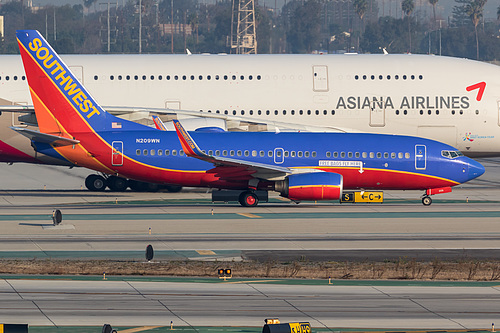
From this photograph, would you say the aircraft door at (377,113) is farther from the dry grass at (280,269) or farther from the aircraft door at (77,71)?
the dry grass at (280,269)

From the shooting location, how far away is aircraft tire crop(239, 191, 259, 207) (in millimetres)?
43281

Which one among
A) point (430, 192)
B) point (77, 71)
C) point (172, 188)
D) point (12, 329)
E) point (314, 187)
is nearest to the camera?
point (12, 329)

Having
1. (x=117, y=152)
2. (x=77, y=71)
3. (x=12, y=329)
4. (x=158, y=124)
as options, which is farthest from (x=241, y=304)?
(x=77, y=71)

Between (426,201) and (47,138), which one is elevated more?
(47,138)

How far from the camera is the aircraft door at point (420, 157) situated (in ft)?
146

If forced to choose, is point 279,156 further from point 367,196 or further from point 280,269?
point 280,269

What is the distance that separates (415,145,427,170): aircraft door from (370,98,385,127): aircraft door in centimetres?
609

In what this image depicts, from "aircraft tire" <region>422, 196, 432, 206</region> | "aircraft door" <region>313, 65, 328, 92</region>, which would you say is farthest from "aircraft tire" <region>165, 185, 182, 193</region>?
"aircraft tire" <region>422, 196, 432, 206</region>

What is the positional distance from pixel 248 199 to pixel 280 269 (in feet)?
47.7

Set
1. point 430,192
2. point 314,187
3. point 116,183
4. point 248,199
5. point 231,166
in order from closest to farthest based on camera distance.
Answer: point 314,187 → point 231,166 → point 248,199 → point 430,192 → point 116,183

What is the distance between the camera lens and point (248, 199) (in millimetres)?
43281

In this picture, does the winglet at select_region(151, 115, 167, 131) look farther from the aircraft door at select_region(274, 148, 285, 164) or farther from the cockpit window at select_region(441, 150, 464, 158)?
the cockpit window at select_region(441, 150, 464, 158)

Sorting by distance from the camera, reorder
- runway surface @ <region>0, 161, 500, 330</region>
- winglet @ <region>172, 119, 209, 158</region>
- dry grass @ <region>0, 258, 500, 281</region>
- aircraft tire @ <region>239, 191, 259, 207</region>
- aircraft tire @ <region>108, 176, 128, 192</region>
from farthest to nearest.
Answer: aircraft tire @ <region>108, 176, 128, 192</region>, aircraft tire @ <region>239, 191, 259, 207</region>, winglet @ <region>172, 119, 209, 158</region>, dry grass @ <region>0, 258, 500, 281</region>, runway surface @ <region>0, 161, 500, 330</region>

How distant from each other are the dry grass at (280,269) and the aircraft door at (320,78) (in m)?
22.0
